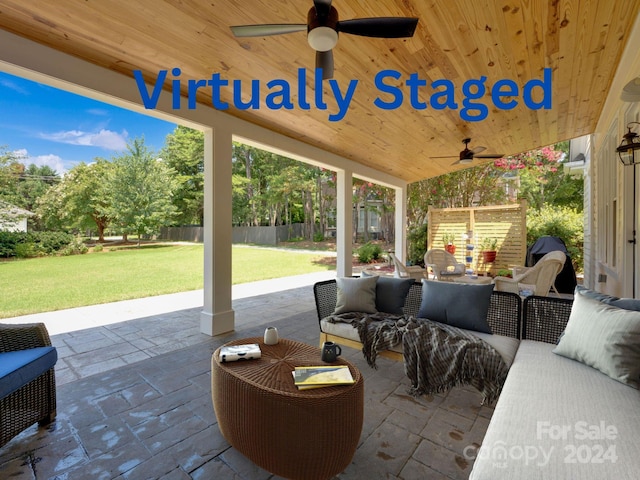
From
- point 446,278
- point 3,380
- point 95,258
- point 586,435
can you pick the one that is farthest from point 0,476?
point 95,258

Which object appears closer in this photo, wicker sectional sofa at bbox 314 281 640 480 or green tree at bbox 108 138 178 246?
wicker sectional sofa at bbox 314 281 640 480

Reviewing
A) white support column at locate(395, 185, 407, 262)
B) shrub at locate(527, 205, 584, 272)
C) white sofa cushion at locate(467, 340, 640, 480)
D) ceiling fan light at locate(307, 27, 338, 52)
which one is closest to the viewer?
white sofa cushion at locate(467, 340, 640, 480)

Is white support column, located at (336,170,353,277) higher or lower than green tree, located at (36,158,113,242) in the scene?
lower

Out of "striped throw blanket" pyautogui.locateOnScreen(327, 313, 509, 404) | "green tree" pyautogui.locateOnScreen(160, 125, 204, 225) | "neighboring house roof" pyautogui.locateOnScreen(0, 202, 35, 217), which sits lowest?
"striped throw blanket" pyautogui.locateOnScreen(327, 313, 509, 404)

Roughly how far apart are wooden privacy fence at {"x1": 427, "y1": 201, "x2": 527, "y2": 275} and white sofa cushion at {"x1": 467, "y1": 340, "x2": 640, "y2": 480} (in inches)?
279

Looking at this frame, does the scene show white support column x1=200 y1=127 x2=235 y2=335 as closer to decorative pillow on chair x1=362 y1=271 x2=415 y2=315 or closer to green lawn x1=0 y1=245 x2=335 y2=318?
decorative pillow on chair x1=362 y1=271 x2=415 y2=315

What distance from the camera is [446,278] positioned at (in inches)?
198

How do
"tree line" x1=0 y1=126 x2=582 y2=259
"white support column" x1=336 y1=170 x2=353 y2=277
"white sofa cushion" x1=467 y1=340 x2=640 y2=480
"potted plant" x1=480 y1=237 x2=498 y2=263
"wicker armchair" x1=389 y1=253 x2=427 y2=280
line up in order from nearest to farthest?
1. "white sofa cushion" x1=467 y1=340 x2=640 y2=480
2. "wicker armchair" x1=389 y1=253 x2=427 y2=280
3. "white support column" x1=336 y1=170 x2=353 y2=277
4. "potted plant" x1=480 y1=237 x2=498 y2=263
5. "tree line" x1=0 y1=126 x2=582 y2=259

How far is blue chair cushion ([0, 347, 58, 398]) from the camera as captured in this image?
5.44 ft

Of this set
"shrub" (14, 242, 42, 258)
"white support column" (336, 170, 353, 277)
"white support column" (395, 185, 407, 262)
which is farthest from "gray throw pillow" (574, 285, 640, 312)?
"shrub" (14, 242, 42, 258)

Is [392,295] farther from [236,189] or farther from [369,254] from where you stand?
[236,189]

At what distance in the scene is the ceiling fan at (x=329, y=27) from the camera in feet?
5.91

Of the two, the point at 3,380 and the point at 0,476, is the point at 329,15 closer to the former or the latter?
the point at 3,380

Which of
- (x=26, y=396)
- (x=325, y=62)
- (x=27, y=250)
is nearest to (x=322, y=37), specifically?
(x=325, y=62)
